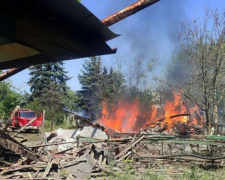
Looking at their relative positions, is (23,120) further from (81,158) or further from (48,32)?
(48,32)

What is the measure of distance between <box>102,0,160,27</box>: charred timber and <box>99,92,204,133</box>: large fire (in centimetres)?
1693

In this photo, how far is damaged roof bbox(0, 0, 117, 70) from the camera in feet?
7.07

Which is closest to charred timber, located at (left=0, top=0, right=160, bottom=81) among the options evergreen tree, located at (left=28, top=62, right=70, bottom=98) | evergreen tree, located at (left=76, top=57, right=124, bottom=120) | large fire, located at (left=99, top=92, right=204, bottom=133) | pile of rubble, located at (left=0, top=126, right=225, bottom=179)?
pile of rubble, located at (left=0, top=126, right=225, bottom=179)

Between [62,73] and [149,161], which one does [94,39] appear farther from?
[62,73]

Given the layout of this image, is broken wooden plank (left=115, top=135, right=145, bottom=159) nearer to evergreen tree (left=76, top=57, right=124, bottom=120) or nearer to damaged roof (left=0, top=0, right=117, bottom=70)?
damaged roof (left=0, top=0, right=117, bottom=70)

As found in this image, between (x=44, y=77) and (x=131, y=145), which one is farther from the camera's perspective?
(x=44, y=77)

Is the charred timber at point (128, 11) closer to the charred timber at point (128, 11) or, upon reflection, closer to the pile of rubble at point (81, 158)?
the charred timber at point (128, 11)

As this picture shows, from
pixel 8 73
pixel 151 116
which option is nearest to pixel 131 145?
pixel 8 73

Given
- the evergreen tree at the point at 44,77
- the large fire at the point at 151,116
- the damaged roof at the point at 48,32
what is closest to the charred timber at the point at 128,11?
the damaged roof at the point at 48,32

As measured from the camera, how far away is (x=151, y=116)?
25.2 m

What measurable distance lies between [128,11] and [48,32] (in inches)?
31.4

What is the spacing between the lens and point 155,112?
2592 centimetres

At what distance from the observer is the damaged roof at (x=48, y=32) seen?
215cm

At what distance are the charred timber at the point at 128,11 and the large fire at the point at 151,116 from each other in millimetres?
16928
